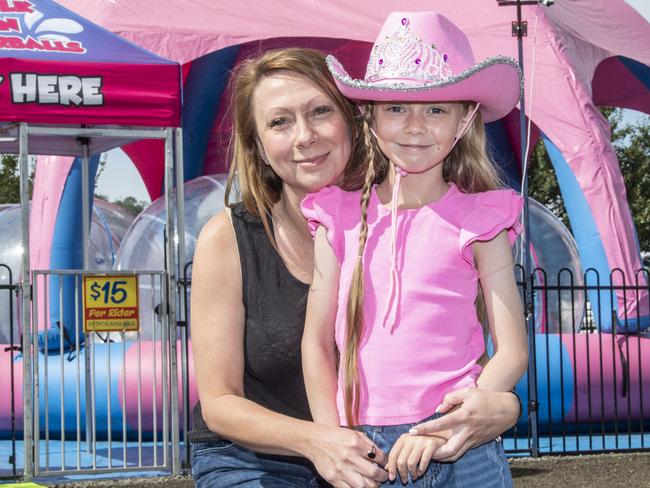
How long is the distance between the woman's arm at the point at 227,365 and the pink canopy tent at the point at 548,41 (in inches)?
290

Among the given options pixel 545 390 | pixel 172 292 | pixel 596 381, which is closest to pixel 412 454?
pixel 172 292

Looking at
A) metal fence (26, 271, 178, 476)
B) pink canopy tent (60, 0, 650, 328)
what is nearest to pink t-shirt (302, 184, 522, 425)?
metal fence (26, 271, 178, 476)

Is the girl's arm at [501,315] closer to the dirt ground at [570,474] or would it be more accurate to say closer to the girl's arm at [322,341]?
the girl's arm at [322,341]

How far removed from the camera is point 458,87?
220cm

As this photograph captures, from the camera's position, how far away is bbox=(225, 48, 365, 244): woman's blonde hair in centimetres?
242

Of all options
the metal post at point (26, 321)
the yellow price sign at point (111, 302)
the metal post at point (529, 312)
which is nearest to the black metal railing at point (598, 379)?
the metal post at point (529, 312)

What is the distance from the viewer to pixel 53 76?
672 cm

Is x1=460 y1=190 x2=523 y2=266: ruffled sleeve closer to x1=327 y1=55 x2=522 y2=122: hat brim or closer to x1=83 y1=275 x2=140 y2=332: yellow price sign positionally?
x1=327 y1=55 x2=522 y2=122: hat brim

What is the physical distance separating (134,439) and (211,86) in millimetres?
7148

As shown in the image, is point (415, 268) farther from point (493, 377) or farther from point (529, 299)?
point (529, 299)

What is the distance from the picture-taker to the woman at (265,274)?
2318 millimetres

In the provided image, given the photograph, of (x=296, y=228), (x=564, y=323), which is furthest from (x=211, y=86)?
(x=296, y=228)

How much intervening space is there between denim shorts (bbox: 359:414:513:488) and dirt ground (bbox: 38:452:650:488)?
17.8 ft

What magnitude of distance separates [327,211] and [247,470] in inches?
23.8
